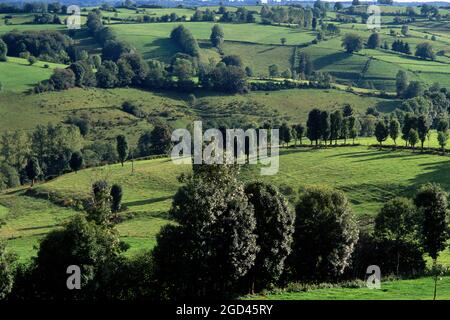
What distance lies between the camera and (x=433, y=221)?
5959cm

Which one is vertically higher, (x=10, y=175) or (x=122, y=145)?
(x=122, y=145)

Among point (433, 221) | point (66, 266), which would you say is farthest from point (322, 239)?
point (66, 266)

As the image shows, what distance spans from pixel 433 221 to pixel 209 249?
24475mm

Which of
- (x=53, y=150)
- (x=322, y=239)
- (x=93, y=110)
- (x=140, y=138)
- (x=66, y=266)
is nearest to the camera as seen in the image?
(x=66, y=266)

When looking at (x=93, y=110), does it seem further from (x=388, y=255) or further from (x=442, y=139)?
(x=388, y=255)

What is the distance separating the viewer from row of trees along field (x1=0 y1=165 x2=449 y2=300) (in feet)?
158

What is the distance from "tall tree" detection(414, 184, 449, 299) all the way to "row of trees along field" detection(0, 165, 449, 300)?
26.6ft

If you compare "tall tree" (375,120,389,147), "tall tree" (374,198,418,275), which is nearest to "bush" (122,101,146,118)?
"tall tree" (375,120,389,147)

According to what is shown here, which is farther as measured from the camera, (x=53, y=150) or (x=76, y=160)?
(x=53, y=150)

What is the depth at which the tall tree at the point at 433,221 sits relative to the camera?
5947cm

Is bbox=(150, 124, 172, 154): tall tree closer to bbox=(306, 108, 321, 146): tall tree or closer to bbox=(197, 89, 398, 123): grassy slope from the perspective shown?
bbox=(306, 108, 321, 146): tall tree
